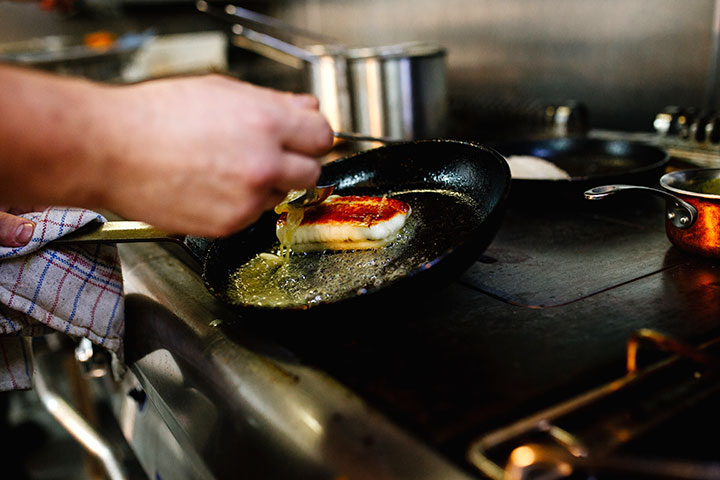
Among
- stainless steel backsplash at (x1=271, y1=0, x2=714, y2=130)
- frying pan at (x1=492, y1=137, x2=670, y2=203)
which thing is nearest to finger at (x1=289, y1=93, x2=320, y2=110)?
frying pan at (x1=492, y1=137, x2=670, y2=203)

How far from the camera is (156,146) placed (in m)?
0.58

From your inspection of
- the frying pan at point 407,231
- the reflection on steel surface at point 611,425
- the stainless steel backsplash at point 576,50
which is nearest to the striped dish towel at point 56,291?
the frying pan at point 407,231

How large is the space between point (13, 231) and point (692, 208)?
1116mm

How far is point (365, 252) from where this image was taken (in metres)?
0.96

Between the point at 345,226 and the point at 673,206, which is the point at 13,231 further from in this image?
the point at 673,206

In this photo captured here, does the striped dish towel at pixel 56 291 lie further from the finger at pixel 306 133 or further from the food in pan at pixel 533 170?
the food in pan at pixel 533 170

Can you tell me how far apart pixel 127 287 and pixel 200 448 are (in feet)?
1.68

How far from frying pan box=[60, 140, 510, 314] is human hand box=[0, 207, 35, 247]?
6.1 inches

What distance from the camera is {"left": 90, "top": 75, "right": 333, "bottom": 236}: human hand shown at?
0.58 m

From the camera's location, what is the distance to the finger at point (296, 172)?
65 centimetres

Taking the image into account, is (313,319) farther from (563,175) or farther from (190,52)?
(190,52)

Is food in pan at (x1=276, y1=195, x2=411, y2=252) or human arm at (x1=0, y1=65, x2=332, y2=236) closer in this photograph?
human arm at (x1=0, y1=65, x2=332, y2=236)

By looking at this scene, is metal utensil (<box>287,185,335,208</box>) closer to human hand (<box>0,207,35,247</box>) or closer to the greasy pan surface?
the greasy pan surface

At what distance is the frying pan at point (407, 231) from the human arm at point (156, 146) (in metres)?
0.19
